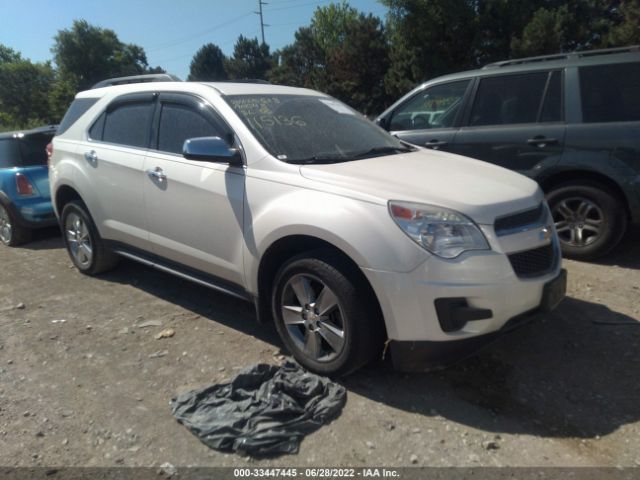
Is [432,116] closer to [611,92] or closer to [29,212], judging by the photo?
[611,92]

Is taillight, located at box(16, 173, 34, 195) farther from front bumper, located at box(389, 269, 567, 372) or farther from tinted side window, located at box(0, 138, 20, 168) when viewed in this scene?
front bumper, located at box(389, 269, 567, 372)

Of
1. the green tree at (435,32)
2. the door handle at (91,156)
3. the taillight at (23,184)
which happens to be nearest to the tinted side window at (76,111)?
the door handle at (91,156)

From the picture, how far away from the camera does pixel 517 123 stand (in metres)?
5.13

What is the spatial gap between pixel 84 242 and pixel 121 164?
1231 mm

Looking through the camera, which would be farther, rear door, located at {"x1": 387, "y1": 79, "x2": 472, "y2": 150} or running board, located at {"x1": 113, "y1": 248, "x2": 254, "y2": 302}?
rear door, located at {"x1": 387, "y1": 79, "x2": 472, "y2": 150}

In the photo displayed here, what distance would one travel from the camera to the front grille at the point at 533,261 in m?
2.73

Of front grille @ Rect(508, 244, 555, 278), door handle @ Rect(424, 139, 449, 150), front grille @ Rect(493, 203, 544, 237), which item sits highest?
door handle @ Rect(424, 139, 449, 150)

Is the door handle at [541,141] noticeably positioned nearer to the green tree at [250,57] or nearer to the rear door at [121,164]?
the rear door at [121,164]

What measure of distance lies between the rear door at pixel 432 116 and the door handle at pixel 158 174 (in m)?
3.08

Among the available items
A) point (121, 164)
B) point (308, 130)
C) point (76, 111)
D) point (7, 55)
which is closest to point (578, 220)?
point (308, 130)

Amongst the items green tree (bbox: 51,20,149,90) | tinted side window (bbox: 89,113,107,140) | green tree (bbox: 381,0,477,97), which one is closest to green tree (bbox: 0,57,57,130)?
green tree (bbox: 51,20,149,90)

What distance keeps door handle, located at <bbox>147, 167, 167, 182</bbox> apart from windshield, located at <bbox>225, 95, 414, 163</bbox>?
0.75 metres

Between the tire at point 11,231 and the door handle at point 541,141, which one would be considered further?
the tire at point 11,231

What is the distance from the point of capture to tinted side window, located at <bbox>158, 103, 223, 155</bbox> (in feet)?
12.0
